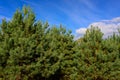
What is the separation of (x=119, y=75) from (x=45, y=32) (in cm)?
1103

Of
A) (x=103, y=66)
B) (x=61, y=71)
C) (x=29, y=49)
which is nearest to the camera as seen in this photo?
(x=29, y=49)

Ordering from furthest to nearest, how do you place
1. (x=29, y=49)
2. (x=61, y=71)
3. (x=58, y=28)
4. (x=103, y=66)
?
(x=58, y=28), (x=61, y=71), (x=103, y=66), (x=29, y=49)

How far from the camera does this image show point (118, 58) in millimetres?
27609

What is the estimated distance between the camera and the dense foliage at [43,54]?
24938 mm

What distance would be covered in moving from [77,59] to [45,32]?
5627 millimetres

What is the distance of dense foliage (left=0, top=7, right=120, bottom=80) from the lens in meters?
24.9

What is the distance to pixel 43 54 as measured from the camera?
26.9 m

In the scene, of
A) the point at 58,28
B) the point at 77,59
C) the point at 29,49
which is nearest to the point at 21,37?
the point at 29,49

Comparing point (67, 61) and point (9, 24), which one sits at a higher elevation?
point (9, 24)

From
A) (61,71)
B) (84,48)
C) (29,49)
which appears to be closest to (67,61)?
(61,71)

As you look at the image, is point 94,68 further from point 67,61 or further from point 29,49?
point 29,49

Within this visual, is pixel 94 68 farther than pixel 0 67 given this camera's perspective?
Yes

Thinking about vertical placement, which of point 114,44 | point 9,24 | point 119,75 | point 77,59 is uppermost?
point 9,24

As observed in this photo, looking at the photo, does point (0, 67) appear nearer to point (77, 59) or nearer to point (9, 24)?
point (9, 24)
